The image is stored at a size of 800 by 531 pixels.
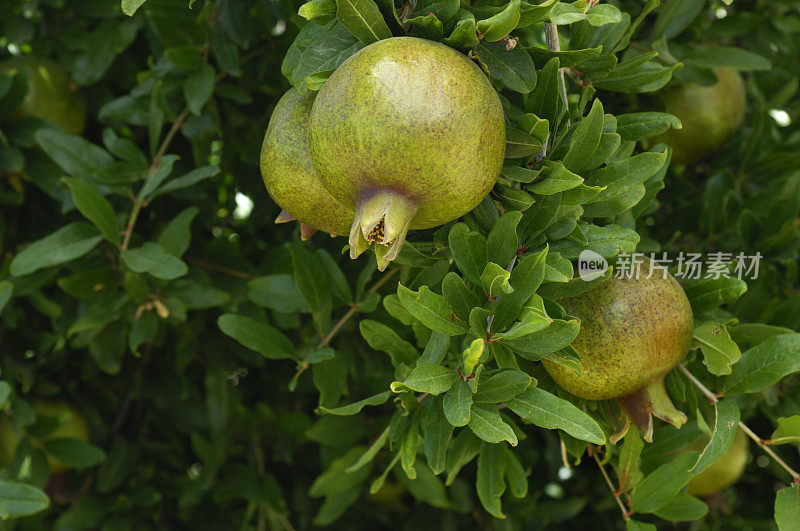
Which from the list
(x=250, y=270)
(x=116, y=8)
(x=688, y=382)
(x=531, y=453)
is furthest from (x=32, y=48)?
(x=688, y=382)

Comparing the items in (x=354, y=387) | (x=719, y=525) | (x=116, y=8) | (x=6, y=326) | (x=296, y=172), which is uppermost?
(x=296, y=172)

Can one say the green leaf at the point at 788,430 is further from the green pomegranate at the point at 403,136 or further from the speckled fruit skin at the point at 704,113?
the speckled fruit skin at the point at 704,113

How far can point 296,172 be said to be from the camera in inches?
30.4

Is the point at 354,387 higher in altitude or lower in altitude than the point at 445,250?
lower

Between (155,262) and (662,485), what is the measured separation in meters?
0.83

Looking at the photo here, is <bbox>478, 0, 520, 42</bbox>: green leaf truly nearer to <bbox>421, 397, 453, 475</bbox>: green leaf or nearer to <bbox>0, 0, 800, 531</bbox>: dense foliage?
<bbox>0, 0, 800, 531</bbox>: dense foliage

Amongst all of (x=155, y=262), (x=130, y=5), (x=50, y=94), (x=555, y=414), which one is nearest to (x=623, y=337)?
(x=555, y=414)

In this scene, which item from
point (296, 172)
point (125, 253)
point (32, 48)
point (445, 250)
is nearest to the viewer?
point (296, 172)

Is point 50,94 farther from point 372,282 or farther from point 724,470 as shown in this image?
point 724,470

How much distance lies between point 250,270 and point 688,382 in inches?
35.0

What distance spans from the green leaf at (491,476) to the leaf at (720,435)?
27 cm

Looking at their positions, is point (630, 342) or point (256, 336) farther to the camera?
point (256, 336)

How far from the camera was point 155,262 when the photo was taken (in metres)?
1.21

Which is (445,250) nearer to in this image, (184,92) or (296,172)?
(296,172)
